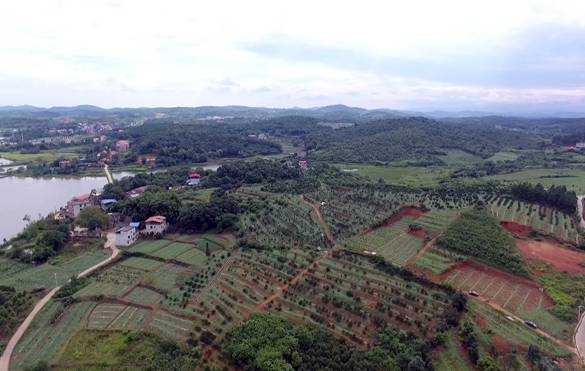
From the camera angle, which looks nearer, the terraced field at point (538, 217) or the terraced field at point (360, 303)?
the terraced field at point (360, 303)

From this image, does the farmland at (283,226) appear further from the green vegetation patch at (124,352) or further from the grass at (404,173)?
Answer: the grass at (404,173)

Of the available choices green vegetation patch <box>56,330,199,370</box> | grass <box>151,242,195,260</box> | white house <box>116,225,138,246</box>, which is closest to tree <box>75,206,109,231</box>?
white house <box>116,225,138,246</box>

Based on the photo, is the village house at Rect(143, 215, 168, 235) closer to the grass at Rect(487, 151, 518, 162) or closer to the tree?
the tree

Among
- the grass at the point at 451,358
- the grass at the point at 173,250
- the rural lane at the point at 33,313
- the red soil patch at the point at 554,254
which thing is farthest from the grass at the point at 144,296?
the red soil patch at the point at 554,254

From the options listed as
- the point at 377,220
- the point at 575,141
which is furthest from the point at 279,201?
the point at 575,141

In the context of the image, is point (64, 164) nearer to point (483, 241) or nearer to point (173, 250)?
point (173, 250)

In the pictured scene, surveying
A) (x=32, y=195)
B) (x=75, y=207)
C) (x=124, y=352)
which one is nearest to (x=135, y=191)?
(x=75, y=207)
